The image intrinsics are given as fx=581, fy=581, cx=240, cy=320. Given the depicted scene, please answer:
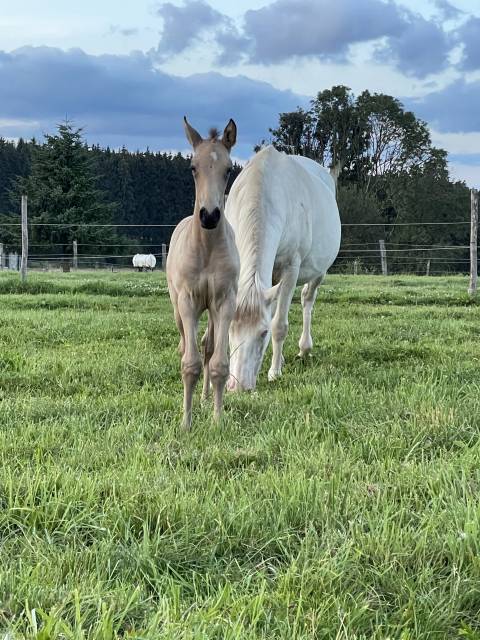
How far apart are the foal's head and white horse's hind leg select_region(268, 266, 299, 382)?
2.13 m

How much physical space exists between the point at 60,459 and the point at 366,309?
25.7 feet

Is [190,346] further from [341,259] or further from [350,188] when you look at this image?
[350,188]

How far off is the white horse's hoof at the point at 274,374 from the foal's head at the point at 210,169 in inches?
73.8

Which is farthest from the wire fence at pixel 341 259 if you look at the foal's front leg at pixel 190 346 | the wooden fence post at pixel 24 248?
the foal's front leg at pixel 190 346

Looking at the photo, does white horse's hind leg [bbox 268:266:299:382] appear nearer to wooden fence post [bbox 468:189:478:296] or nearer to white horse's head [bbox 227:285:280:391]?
white horse's head [bbox 227:285:280:391]

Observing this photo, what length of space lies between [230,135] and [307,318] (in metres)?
3.30

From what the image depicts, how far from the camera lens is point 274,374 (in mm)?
4938

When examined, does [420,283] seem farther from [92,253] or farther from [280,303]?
[92,253]

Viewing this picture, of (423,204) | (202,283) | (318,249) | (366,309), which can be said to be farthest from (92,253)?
(202,283)

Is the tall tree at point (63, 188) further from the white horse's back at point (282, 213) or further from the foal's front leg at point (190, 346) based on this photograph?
the foal's front leg at point (190, 346)

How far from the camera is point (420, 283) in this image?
1711 cm

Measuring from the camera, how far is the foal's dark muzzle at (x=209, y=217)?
300cm

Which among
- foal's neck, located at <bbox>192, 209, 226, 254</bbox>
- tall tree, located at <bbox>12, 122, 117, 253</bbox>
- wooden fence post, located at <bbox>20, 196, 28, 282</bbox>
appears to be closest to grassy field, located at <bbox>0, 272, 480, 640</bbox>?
foal's neck, located at <bbox>192, 209, 226, 254</bbox>

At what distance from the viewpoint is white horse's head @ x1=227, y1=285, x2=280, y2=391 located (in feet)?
14.1
